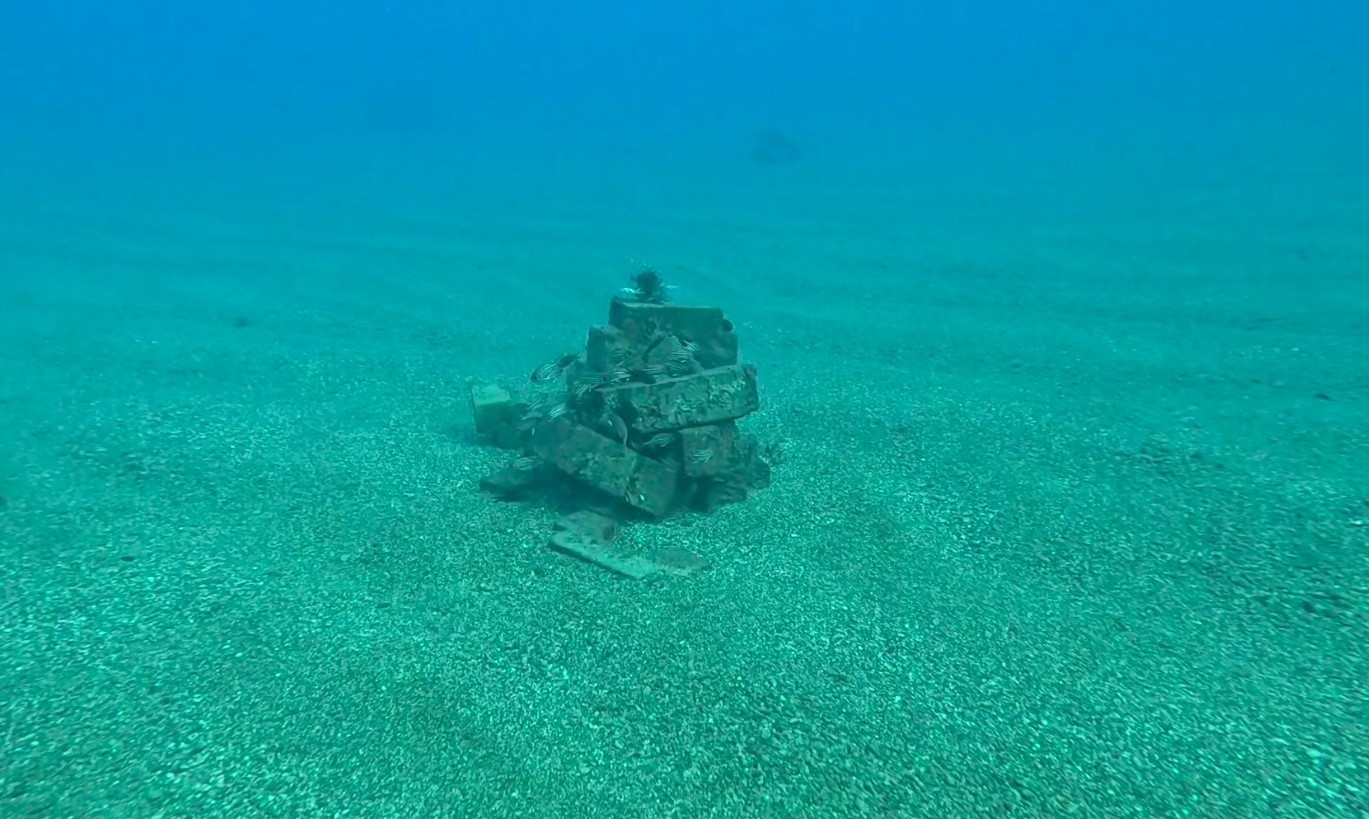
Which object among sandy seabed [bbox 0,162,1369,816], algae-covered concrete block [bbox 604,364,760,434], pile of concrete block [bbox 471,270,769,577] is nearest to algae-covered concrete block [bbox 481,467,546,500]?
pile of concrete block [bbox 471,270,769,577]

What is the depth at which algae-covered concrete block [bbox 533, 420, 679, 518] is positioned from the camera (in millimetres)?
5047

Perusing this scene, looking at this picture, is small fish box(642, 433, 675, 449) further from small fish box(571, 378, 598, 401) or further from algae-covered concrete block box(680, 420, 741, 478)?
small fish box(571, 378, 598, 401)

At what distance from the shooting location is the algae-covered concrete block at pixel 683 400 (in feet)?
16.7

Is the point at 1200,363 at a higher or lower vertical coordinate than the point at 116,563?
higher

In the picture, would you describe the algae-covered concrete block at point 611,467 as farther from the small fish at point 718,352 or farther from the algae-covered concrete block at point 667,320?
the small fish at point 718,352

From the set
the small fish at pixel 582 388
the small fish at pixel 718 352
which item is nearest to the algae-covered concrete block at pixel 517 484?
the small fish at pixel 582 388

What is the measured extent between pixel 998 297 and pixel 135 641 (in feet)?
37.8

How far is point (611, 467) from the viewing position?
505 centimetres

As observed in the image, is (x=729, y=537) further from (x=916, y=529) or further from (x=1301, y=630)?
(x=1301, y=630)

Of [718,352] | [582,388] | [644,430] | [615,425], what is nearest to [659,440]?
[644,430]

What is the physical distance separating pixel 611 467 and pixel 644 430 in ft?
1.01

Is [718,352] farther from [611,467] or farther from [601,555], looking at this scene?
[601,555]

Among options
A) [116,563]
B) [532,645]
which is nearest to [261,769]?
[532,645]

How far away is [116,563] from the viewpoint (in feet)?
15.5
